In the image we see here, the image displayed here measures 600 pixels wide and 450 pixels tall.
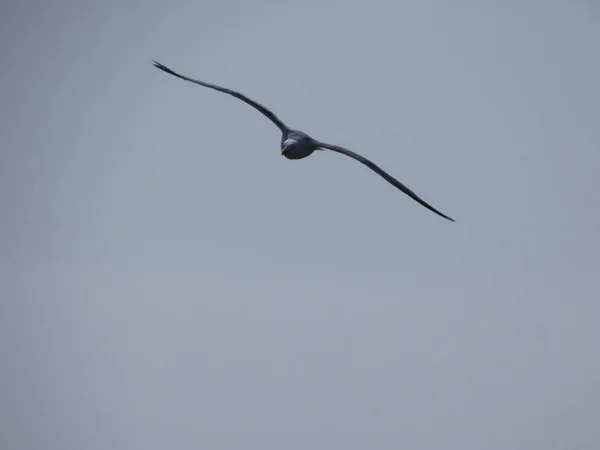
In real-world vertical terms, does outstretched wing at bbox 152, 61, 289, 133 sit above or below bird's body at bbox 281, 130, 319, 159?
above

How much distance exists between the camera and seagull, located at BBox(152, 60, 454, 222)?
41.5 m

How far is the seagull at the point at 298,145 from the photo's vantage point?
4147cm

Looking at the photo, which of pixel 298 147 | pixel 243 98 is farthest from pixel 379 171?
pixel 243 98

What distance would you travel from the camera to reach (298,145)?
45.1 meters

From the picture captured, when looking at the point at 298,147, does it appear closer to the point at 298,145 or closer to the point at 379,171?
the point at 298,145

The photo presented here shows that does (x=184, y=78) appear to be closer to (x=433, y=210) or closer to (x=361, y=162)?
(x=361, y=162)

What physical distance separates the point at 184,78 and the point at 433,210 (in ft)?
46.7

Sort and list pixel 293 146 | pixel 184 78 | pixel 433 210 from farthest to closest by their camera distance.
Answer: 1. pixel 184 78
2. pixel 293 146
3. pixel 433 210

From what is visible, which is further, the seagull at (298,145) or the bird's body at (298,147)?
the bird's body at (298,147)

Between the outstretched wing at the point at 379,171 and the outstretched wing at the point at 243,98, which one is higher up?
the outstretched wing at the point at 243,98

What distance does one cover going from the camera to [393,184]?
41406 mm

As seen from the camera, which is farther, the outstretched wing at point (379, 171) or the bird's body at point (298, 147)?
the bird's body at point (298, 147)

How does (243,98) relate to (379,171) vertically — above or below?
above

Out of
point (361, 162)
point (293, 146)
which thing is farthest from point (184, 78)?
point (361, 162)
